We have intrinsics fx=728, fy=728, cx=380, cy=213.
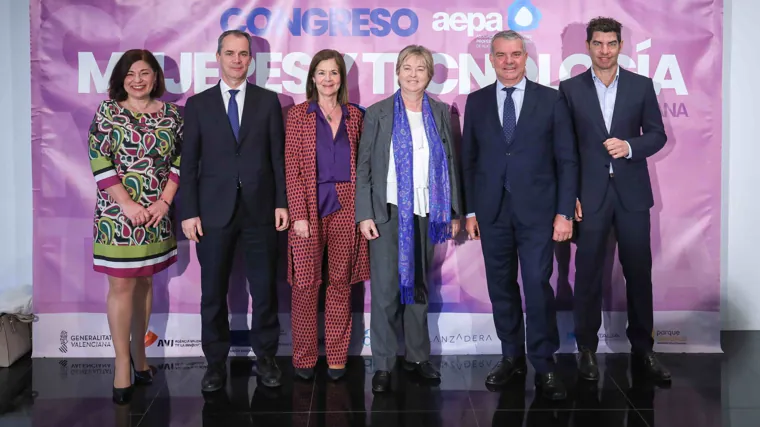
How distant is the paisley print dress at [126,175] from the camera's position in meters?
3.64

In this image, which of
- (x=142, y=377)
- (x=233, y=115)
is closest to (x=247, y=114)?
(x=233, y=115)

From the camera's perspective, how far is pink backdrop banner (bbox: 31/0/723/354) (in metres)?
4.36

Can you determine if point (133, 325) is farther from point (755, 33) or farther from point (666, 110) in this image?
point (755, 33)

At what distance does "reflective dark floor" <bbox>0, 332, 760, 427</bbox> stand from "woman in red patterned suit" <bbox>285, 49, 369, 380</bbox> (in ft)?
1.28

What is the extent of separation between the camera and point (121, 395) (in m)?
3.71

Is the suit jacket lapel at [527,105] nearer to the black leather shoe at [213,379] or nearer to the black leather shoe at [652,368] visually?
the black leather shoe at [652,368]

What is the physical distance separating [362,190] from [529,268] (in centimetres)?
96

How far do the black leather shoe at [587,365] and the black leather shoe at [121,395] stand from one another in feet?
7.95

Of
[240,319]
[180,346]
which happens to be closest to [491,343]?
[240,319]

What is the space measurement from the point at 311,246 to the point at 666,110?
7.73ft

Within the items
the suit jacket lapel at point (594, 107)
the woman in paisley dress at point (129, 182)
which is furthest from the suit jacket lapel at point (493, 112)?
the woman in paisley dress at point (129, 182)

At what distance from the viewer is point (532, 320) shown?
3805 mm

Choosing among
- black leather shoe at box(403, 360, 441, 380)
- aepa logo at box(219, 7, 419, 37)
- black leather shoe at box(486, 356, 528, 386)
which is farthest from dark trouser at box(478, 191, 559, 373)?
aepa logo at box(219, 7, 419, 37)

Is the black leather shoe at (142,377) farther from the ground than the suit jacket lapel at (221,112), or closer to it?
closer to it
